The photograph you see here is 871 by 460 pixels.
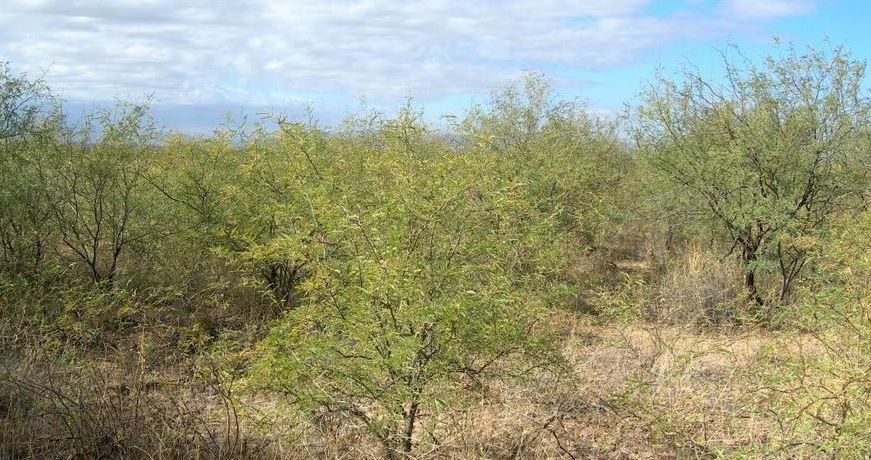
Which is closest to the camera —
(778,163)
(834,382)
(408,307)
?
(834,382)

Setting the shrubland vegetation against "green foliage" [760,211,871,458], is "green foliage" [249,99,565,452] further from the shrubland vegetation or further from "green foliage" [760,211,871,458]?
"green foliage" [760,211,871,458]

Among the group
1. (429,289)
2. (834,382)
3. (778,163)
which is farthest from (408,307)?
(778,163)

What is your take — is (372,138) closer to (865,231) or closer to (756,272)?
(756,272)

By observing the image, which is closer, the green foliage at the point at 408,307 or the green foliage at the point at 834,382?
the green foliage at the point at 834,382

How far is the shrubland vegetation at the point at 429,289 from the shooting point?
4.13 metres

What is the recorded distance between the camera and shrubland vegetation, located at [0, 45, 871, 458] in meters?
4.13

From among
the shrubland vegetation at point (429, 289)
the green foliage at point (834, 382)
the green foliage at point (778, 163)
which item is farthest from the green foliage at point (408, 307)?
the green foliage at point (778, 163)

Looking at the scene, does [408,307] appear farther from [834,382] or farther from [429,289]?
[834,382]

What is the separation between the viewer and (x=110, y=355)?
6.66 m

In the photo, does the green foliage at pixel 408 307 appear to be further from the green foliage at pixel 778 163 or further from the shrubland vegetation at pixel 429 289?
the green foliage at pixel 778 163

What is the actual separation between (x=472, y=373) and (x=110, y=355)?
14.0ft

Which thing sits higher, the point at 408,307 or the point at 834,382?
the point at 408,307

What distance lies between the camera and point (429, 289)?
13.5 ft

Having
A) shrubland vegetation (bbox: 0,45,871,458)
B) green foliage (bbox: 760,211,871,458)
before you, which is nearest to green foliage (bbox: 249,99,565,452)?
shrubland vegetation (bbox: 0,45,871,458)
